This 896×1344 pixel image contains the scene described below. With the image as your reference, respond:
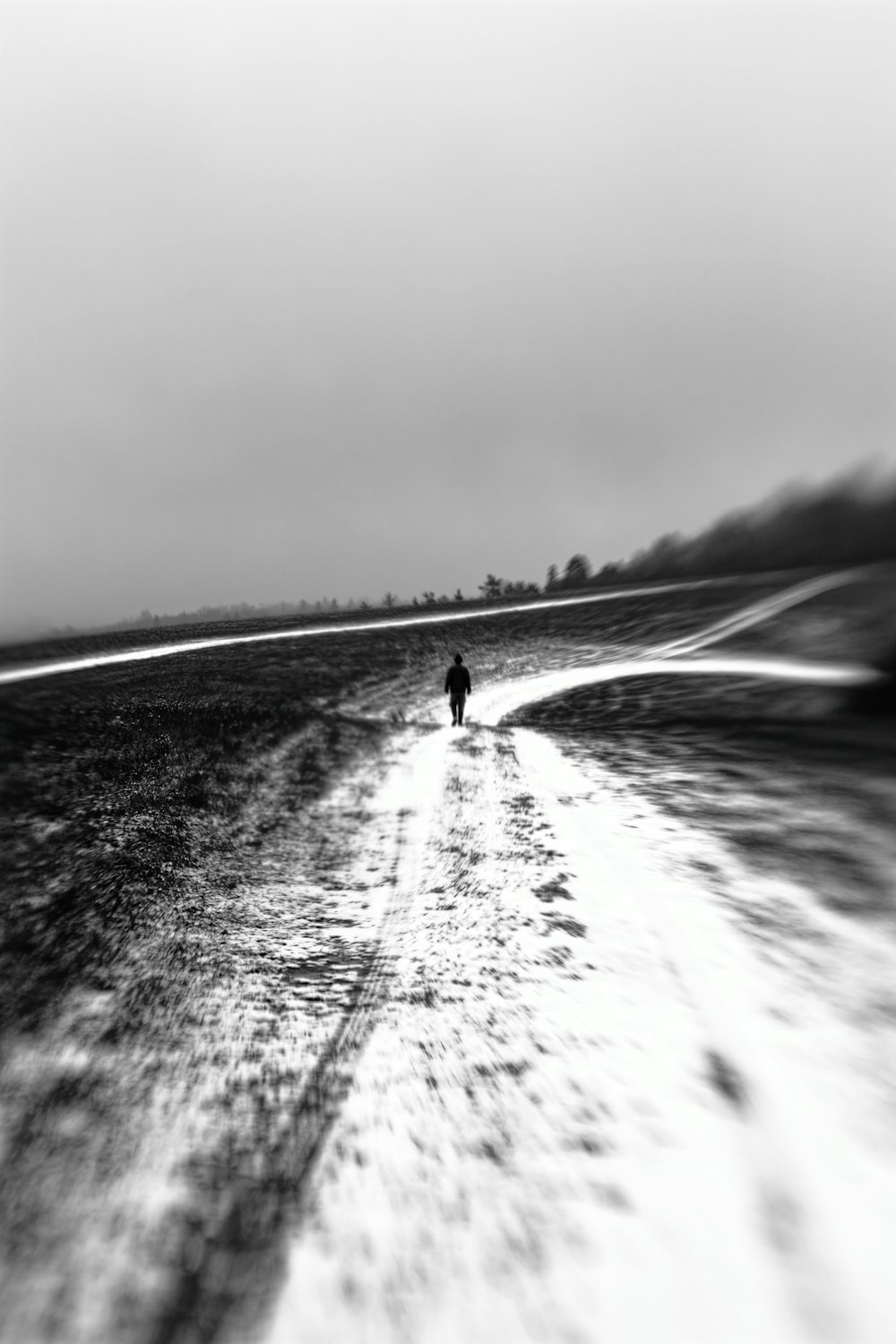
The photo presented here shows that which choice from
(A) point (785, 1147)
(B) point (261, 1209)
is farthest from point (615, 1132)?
(B) point (261, 1209)

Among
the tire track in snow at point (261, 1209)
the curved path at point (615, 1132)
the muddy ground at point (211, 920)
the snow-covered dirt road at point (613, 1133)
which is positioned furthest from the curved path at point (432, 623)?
the curved path at point (615, 1132)

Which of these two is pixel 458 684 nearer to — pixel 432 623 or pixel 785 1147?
pixel 785 1147

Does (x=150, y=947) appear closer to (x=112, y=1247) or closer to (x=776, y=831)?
(x=112, y=1247)

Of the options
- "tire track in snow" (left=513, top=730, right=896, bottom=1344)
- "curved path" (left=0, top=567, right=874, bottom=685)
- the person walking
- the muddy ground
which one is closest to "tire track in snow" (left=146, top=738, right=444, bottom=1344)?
the muddy ground

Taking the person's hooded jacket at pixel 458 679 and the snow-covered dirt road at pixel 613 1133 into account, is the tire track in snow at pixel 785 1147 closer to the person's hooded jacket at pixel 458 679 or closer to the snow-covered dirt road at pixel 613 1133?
the snow-covered dirt road at pixel 613 1133

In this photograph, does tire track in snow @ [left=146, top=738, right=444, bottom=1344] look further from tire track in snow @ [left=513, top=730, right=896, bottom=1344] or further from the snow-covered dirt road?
tire track in snow @ [left=513, top=730, right=896, bottom=1344]

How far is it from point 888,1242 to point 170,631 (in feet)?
45.2

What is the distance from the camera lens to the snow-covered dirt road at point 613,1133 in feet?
6.48

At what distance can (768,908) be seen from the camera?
3.98 metres

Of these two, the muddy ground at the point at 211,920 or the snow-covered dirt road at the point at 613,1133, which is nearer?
the snow-covered dirt road at the point at 613,1133

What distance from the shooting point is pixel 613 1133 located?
8.39ft

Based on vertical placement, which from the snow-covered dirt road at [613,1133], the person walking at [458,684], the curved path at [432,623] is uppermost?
the curved path at [432,623]

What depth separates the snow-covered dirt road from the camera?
6.48 ft

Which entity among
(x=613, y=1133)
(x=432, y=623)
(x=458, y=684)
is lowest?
(x=613, y=1133)
